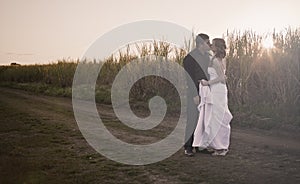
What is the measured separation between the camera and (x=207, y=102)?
7.19m

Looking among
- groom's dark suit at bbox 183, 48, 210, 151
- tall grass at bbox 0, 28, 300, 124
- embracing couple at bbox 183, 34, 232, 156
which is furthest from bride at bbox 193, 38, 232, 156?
tall grass at bbox 0, 28, 300, 124

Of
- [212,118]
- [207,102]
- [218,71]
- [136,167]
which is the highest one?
[218,71]

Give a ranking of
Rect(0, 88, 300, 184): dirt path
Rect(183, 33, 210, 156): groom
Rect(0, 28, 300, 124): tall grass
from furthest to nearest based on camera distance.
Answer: Rect(0, 28, 300, 124): tall grass < Rect(183, 33, 210, 156): groom < Rect(0, 88, 300, 184): dirt path

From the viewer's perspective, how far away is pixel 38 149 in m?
7.29

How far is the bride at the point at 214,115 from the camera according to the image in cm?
708

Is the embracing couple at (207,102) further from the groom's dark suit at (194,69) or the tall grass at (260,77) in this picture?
the tall grass at (260,77)

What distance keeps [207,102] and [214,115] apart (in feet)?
0.85

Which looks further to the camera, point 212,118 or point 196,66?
point 212,118

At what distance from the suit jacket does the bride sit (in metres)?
0.13

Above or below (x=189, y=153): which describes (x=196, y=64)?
above

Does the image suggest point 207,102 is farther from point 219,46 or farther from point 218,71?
point 219,46

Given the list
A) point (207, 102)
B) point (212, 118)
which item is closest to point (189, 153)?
point (212, 118)

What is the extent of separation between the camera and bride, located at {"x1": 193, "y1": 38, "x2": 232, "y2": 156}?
7.08 metres

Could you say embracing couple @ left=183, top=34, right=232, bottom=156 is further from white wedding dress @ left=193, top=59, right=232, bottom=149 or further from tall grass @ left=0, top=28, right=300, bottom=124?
tall grass @ left=0, top=28, right=300, bottom=124
